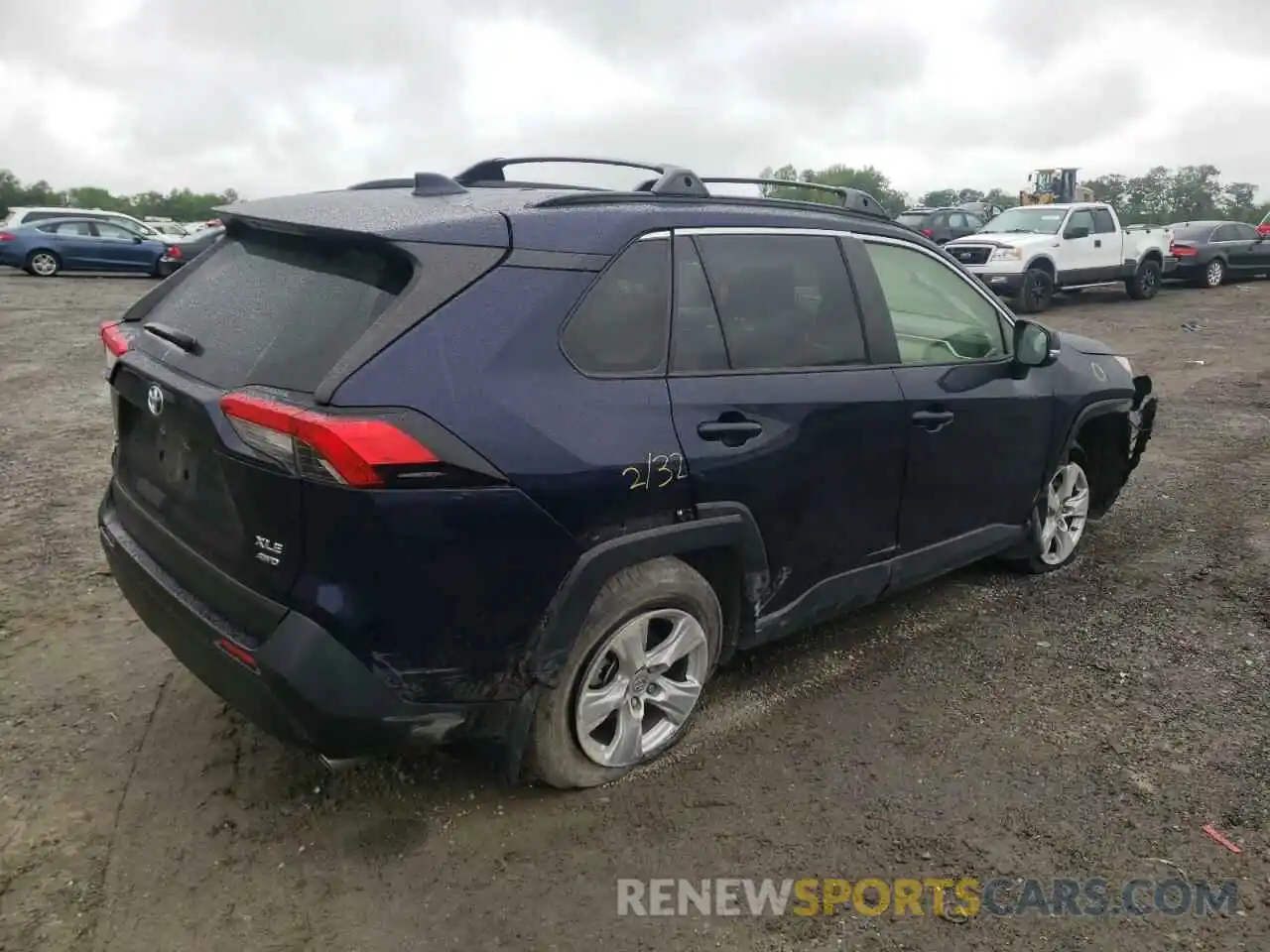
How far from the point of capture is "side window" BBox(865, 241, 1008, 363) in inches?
147

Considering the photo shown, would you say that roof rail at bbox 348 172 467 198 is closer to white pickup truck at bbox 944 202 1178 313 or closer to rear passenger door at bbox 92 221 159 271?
white pickup truck at bbox 944 202 1178 313

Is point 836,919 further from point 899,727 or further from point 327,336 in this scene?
point 327,336

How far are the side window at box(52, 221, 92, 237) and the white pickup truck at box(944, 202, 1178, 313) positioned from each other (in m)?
17.3

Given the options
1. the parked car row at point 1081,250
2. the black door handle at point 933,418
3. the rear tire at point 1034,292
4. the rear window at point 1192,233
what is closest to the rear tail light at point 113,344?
the black door handle at point 933,418

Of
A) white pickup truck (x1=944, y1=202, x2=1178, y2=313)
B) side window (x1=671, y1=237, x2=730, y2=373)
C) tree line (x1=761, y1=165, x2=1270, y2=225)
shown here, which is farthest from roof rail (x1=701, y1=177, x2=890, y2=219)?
tree line (x1=761, y1=165, x2=1270, y2=225)

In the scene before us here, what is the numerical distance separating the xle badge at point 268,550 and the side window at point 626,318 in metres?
0.92

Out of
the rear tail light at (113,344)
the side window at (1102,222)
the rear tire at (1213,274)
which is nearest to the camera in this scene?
the rear tail light at (113,344)

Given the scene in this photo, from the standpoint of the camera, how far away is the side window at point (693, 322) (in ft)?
9.86

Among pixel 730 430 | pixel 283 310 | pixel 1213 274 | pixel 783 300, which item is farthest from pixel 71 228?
pixel 1213 274

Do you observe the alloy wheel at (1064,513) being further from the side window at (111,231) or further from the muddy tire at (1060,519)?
the side window at (111,231)

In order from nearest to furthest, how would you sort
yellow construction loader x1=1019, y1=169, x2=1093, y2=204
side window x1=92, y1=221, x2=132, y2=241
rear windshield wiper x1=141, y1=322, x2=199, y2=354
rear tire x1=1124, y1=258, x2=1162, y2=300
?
rear windshield wiper x1=141, y1=322, x2=199, y2=354, rear tire x1=1124, y1=258, x2=1162, y2=300, side window x1=92, y1=221, x2=132, y2=241, yellow construction loader x1=1019, y1=169, x2=1093, y2=204

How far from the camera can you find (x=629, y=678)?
9.90 ft

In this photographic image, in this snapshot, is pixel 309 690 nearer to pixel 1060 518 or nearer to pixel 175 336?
pixel 175 336

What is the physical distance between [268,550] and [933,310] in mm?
2778
